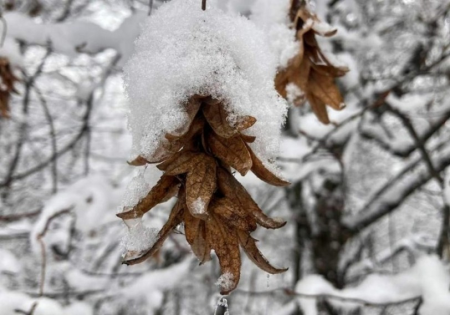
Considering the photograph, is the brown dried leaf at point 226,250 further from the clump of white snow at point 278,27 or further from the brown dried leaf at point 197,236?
the clump of white snow at point 278,27

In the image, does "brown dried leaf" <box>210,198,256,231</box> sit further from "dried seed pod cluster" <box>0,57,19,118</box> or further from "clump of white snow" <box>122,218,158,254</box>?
"dried seed pod cluster" <box>0,57,19,118</box>

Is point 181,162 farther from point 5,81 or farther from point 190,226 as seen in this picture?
point 5,81

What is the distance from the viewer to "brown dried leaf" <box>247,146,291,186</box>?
0.58 metres

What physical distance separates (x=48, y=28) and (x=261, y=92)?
1130mm

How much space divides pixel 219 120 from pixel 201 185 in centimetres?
9

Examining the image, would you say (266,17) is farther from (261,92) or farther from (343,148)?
(343,148)

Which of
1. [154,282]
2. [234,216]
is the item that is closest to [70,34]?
[234,216]

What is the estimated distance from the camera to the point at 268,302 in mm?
5438

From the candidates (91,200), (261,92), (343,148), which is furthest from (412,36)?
(261,92)

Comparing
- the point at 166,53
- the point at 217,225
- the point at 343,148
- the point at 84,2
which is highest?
the point at 84,2

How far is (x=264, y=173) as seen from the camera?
1.92ft

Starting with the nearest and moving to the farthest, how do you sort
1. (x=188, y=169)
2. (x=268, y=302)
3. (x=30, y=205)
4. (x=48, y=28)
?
(x=188, y=169) < (x=48, y=28) < (x=30, y=205) < (x=268, y=302)

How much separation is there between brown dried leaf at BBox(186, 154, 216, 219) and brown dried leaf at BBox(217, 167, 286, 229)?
2cm

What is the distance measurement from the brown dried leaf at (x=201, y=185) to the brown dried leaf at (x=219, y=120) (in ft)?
0.15
